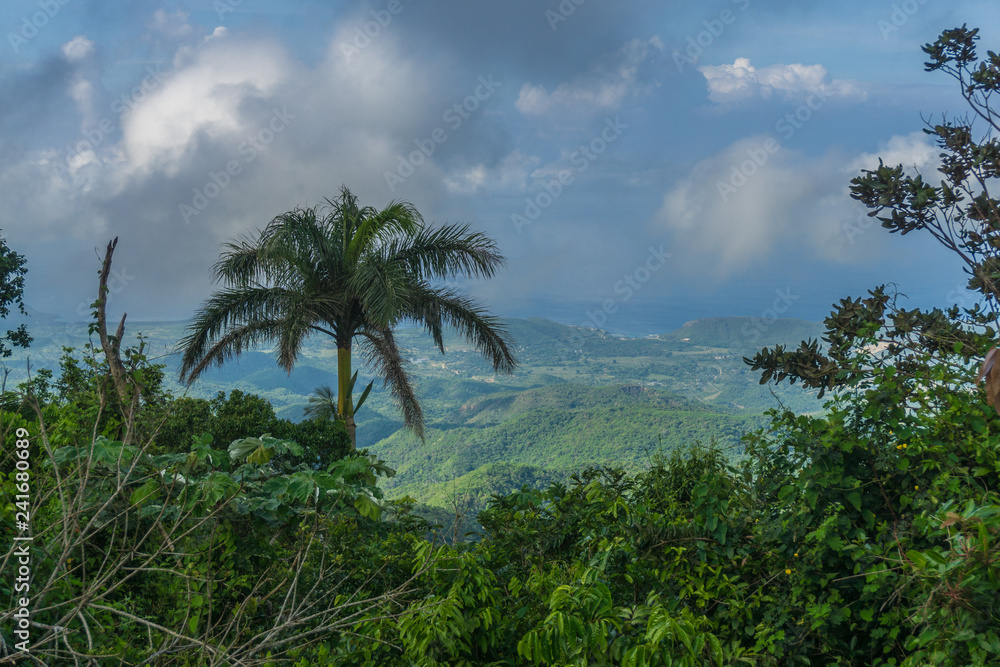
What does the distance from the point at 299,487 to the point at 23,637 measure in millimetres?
1238

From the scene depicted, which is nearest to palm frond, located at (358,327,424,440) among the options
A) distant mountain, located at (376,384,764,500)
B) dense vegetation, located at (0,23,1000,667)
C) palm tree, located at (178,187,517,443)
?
palm tree, located at (178,187,517,443)

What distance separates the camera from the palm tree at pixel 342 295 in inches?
374

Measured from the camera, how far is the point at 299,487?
308 centimetres

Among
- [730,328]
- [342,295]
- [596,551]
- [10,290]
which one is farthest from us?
[730,328]

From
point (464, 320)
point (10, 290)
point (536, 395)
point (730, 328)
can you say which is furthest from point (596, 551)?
point (730, 328)

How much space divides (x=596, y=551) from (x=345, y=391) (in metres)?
7.44

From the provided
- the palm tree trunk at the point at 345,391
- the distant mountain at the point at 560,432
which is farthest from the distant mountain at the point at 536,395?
the palm tree trunk at the point at 345,391

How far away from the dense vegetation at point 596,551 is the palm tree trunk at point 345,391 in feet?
18.6

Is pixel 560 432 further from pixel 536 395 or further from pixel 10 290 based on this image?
pixel 10 290

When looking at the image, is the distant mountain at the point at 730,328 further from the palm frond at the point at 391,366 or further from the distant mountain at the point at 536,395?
the palm frond at the point at 391,366

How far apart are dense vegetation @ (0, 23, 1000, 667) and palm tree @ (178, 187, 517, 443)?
583cm

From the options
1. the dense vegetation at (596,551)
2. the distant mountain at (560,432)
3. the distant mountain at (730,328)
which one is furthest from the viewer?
the distant mountain at (730,328)

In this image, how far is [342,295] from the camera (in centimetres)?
950

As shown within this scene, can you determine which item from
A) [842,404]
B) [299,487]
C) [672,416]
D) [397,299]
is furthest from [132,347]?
[672,416]
